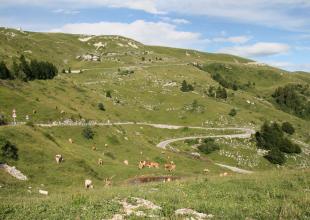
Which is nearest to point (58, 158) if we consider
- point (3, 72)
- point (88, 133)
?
point (88, 133)

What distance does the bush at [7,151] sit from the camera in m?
42.2

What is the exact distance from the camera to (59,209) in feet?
63.0

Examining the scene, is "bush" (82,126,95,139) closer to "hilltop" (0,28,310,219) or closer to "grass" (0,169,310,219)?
"hilltop" (0,28,310,219)

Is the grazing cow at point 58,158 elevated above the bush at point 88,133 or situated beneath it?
elevated above

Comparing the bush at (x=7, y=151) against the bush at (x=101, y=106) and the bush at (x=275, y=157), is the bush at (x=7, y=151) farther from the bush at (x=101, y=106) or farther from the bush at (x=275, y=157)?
the bush at (x=275, y=157)

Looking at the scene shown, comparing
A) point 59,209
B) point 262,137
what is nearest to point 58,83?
point 262,137

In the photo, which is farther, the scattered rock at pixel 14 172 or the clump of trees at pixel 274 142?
the clump of trees at pixel 274 142

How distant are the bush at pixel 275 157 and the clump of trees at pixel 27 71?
209 feet

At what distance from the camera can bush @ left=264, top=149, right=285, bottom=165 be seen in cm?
10156

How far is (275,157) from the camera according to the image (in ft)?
333

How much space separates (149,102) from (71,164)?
316 feet

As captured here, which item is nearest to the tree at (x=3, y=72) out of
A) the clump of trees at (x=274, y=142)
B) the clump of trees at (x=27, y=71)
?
the clump of trees at (x=27, y=71)

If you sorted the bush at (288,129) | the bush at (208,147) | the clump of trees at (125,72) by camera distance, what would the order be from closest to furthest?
the bush at (208,147) < the bush at (288,129) < the clump of trees at (125,72)

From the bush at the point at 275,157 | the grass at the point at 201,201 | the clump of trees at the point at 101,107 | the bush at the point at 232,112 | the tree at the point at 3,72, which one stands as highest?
the tree at the point at 3,72
